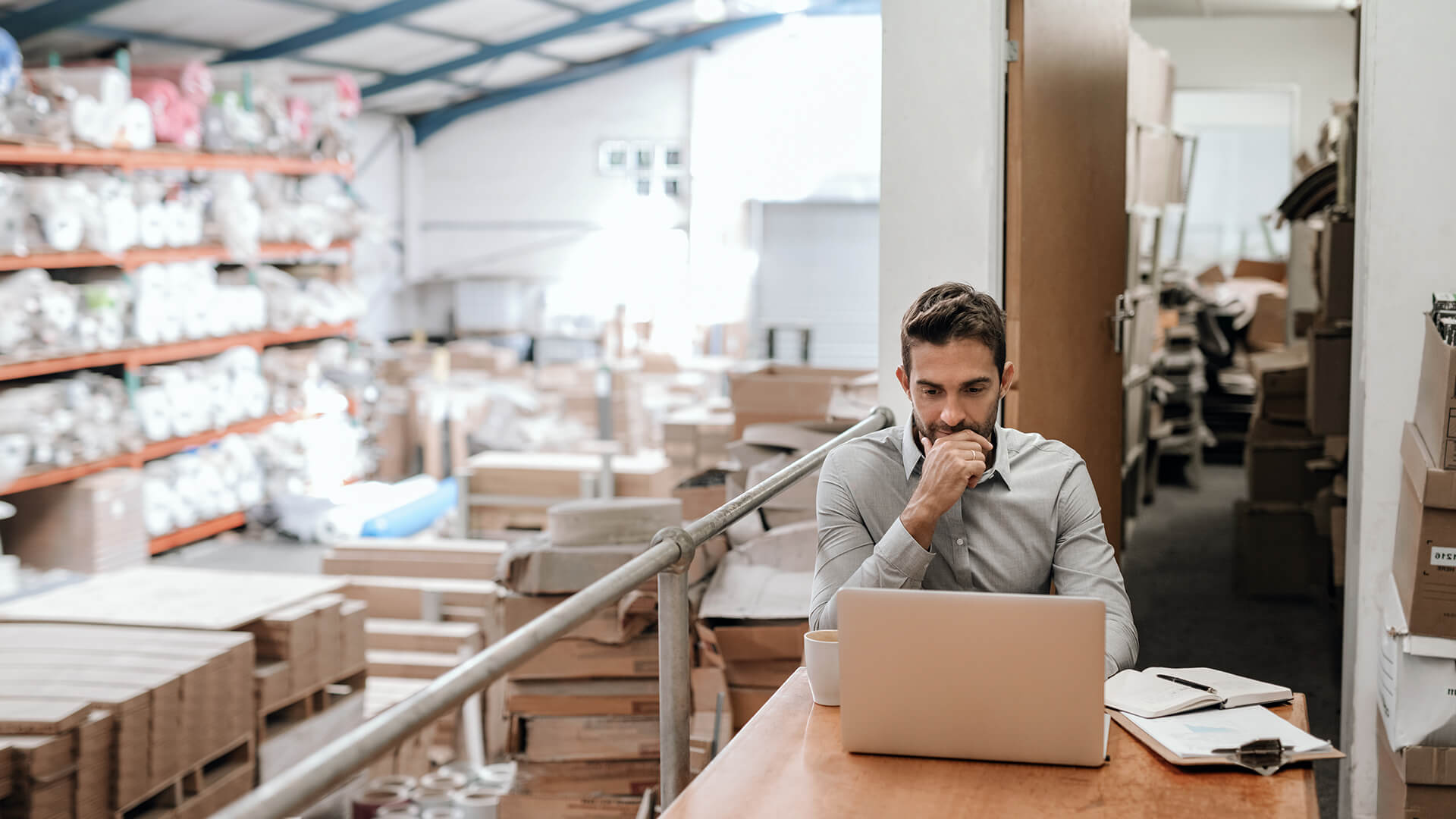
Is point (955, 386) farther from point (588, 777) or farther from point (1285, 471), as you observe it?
point (1285, 471)

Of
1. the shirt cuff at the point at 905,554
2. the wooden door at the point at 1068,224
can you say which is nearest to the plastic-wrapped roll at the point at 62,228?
the wooden door at the point at 1068,224

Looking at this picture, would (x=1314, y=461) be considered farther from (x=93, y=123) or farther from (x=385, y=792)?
(x=93, y=123)

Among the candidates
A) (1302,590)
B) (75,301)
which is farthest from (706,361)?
(1302,590)

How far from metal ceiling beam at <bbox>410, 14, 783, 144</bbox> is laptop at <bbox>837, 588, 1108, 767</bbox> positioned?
39.2ft

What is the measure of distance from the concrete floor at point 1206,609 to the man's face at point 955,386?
2231 mm

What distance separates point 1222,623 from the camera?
4.95m

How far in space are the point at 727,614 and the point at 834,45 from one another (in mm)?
10287

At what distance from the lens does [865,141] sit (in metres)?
12.4

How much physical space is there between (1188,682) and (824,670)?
0.50 m

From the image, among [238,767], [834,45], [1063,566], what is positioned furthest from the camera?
[834,45]

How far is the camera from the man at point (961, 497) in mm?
1791

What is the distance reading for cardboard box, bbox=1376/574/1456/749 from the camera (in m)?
2.30

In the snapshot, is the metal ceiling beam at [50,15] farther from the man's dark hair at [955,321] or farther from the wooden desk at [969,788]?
the wooden desk at [969,788]

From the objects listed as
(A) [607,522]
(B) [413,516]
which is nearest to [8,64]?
(B) [413,516]
